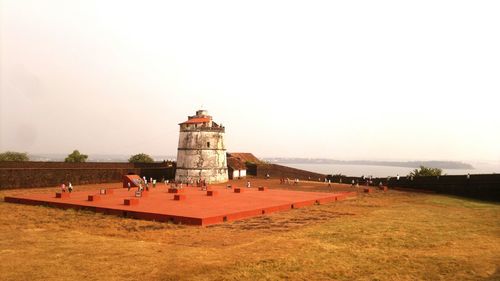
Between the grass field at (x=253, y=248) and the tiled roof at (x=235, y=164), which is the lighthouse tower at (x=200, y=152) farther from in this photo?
the grass field at (x=253, y=248)

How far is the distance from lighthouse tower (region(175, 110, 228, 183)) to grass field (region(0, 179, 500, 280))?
19104mm

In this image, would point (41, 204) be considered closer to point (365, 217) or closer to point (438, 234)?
point (365, 217)

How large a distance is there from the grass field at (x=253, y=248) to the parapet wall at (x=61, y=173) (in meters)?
10.6

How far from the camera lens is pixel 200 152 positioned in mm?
34969

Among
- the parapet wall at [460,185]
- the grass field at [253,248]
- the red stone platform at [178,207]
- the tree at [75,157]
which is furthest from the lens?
the tree at [75,157]

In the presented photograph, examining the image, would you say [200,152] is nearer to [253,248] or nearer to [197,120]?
[197,120]

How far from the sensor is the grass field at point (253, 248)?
7.87 meters

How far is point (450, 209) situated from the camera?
63.7 ft

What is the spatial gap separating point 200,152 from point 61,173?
11.3m

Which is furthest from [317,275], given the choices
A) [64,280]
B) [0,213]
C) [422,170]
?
[422,170]

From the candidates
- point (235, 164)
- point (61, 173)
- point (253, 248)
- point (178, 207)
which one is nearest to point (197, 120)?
point (235, 164)

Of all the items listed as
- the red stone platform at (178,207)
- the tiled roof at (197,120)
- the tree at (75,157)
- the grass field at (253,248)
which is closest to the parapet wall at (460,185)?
the grass field at (253,248)

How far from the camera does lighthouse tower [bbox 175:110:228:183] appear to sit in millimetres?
34844

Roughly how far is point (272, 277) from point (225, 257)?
1.82 m
